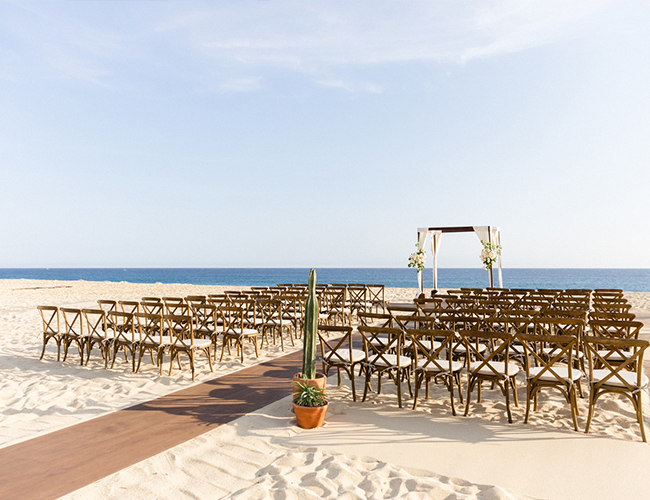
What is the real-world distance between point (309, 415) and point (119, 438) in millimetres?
1639

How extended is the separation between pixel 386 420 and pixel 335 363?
3.26 feet

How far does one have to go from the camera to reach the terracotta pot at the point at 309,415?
389cm

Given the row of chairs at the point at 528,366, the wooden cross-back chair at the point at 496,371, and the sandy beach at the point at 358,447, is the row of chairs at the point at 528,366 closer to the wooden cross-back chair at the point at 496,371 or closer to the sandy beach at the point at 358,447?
the wooden cross-back chair at the point at 496,371

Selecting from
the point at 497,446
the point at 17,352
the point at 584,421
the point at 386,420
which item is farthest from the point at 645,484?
the point at 17,352

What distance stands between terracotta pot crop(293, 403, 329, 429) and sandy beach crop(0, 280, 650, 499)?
0.09 m

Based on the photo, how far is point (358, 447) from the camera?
3496 millimetres

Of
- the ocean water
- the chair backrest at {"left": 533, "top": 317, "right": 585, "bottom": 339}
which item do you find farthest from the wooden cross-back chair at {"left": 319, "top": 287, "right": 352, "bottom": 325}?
the ocean water

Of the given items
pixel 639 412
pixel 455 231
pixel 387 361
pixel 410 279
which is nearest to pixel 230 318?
pixel 387 361

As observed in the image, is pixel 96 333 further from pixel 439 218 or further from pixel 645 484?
pixel 439 218

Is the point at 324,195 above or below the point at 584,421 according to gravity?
above

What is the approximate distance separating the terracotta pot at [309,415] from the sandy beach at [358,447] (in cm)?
9

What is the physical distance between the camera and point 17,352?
24.7ft

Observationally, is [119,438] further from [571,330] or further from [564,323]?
[571,330]

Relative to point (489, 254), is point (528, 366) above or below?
below
